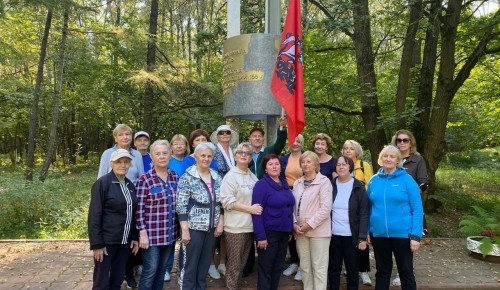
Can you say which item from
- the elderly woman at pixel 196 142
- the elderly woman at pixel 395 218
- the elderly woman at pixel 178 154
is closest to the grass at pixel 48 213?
the elderly woman at pixel 178 154

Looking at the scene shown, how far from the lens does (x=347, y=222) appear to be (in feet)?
14.1

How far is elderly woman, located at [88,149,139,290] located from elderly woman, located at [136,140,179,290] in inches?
4.7

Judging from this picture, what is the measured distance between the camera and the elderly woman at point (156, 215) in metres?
3.87

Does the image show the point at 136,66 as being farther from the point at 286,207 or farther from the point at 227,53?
the point at 286,207

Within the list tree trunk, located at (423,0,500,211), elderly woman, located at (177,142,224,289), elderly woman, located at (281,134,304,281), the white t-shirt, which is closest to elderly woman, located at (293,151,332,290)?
the white t-shirt

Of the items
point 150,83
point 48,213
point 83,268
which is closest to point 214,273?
point 83,268

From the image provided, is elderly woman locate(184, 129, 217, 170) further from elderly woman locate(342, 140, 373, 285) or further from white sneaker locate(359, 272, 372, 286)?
white sneaker locate(359, 272, 372, 286)

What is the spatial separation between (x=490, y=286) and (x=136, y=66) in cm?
1456

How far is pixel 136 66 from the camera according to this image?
16234mm

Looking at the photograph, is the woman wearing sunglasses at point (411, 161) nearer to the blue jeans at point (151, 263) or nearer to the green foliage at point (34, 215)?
the blue jeans at point (151, 263)

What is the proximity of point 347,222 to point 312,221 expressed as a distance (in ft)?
1.46

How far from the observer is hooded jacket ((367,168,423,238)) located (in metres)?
4.00

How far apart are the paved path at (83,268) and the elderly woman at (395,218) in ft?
2.31

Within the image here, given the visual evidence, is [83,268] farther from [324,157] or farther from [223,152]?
[324,157]
